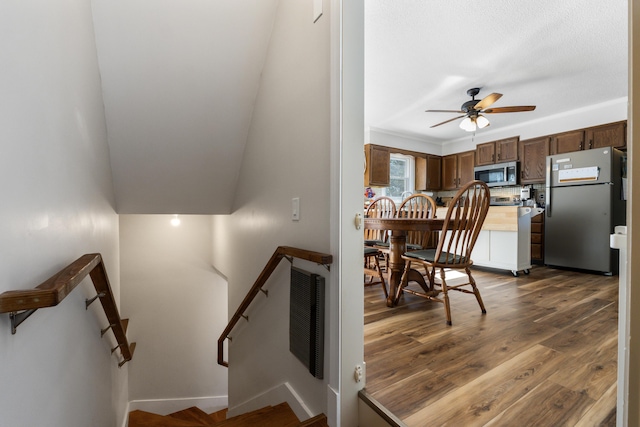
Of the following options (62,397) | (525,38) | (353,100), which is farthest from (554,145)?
(62,397)

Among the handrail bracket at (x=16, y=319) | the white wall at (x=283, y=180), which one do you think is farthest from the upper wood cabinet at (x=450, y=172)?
the handrail bracket at (x=16, y=319)

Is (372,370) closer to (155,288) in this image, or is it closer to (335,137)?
(335,137)

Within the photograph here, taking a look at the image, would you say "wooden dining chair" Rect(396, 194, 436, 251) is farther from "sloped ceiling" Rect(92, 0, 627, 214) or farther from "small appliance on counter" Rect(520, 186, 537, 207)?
"small appliance on counter" Rect(520, 186, 537, 207)

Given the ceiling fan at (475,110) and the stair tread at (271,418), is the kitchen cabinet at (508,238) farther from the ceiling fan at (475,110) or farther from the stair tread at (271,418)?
the stair tread at (271,418)

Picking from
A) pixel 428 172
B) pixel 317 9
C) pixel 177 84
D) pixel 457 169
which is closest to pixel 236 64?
pixel 177 84

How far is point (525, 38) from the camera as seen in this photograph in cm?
267

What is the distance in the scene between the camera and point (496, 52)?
114 inches

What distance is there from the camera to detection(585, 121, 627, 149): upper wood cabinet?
13.0ft

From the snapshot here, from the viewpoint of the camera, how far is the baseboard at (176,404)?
13.8 feet

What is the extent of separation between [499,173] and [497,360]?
4536 mm

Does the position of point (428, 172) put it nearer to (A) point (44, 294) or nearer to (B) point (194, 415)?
(B) point (194, 415)

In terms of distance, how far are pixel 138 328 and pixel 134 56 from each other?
375 cm

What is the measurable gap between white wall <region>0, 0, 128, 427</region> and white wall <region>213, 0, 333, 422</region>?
1044mm

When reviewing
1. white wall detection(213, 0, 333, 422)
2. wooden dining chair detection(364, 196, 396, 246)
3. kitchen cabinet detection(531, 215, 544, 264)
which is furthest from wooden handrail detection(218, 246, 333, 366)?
kitchen cabinet detection(531, 215, 544, 264)
